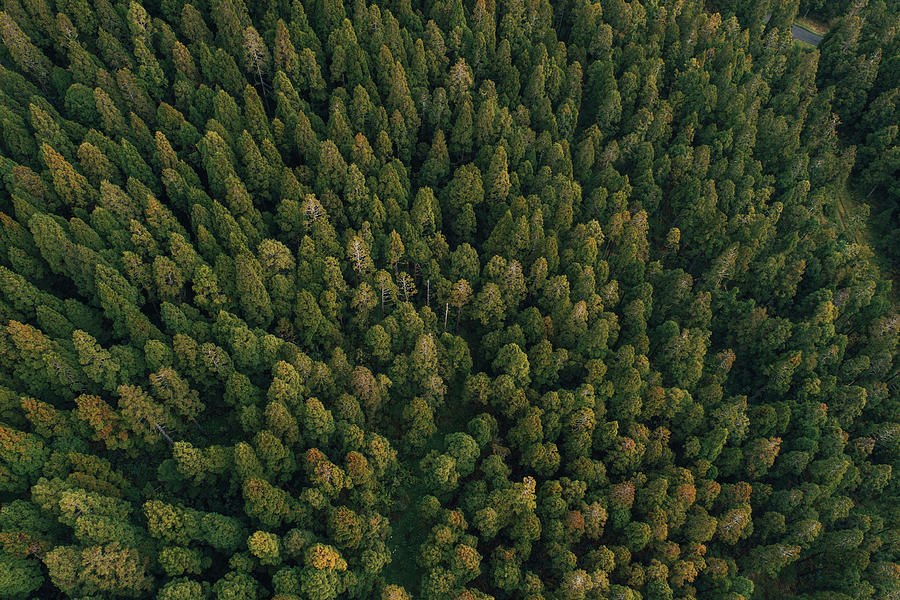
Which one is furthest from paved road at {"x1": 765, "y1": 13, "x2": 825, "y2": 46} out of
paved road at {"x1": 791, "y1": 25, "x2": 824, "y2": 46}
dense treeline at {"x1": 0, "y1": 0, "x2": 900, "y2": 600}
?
dense treeline at {"x1": 0, "y1": 0, "x2": 900, "y2": 600}

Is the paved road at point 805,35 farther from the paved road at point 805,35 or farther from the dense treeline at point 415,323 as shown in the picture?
the dense treeline at point 415,323

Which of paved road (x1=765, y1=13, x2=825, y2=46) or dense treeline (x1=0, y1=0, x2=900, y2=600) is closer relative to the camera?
dense treeline (x1=0, y1=0, x2=900, y2=600)

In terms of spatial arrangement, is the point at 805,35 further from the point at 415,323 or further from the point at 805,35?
the point at 415,323

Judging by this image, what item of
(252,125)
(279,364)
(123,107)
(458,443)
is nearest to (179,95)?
(123,107)

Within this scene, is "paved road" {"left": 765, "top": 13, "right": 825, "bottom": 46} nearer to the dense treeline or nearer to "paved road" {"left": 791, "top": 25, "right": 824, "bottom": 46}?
"paved road" {"left": 791, "top": 25, "right": 824, "bottom": 46}

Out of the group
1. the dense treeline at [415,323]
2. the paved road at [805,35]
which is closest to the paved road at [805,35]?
the paved road at [805,35]
